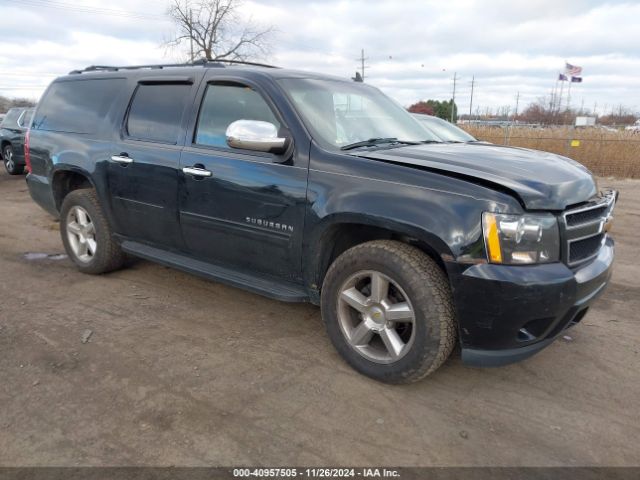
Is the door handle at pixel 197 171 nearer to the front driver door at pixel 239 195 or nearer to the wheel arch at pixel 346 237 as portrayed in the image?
the front driver door at pixel 239 195

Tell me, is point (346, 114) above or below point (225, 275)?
above

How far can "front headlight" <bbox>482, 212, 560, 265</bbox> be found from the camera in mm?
2609

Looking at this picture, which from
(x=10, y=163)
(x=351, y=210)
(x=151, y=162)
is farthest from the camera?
(x=10, y=163)

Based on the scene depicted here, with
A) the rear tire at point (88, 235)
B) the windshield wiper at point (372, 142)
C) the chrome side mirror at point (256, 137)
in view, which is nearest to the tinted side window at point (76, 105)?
the rear tire at point (88, 235)

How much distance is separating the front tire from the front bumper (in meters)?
0.13

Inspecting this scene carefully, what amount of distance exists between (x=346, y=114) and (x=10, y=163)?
12806mm

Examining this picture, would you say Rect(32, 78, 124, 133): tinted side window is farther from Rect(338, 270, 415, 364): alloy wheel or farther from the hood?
Rect(338, 270, 415, 364): alloy wheel

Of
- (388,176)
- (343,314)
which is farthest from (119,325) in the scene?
(388,176)

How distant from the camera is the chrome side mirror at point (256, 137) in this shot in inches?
128

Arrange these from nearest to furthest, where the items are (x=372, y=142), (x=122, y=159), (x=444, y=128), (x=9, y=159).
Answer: (x=372, y=142) < (x=122, y=159) < (x=444, y=128) < (x=9, y=159)

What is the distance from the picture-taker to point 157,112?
13.9 feet

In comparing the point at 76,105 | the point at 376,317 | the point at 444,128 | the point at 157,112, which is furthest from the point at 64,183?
the point at 444,128

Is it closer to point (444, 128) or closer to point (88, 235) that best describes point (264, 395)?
point (88, 235)

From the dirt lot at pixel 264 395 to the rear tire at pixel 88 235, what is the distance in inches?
23.0
